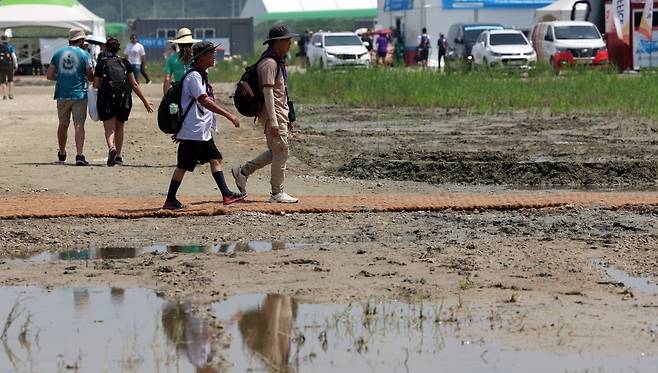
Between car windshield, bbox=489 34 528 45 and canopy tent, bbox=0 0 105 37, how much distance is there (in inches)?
510

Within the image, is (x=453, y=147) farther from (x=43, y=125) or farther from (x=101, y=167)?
(x=43, y=125)

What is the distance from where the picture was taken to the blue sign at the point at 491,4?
59.0m

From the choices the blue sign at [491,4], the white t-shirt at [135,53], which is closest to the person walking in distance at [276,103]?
the white t-shirt at [135,53]

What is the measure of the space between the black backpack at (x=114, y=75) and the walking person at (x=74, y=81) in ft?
0.66

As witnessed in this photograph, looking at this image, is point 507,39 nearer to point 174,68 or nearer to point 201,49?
point 174,68

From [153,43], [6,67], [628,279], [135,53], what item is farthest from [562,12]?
[628,279]

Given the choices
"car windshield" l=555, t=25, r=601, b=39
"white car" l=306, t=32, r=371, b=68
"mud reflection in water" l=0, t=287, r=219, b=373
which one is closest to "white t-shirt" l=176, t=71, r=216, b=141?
"mud reflection in water" l=0, t=287, r=219, b=373

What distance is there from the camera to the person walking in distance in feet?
40.8

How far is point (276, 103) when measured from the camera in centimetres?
1265

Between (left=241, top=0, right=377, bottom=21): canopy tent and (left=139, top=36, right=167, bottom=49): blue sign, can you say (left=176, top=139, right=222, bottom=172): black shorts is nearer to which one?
(left=139, top=36, right=167, bottom=49): blue sign

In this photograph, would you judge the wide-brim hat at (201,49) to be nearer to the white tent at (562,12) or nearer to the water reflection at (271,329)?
the water reflection at (271,329)

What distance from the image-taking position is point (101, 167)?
1698cm

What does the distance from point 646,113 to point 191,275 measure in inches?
634

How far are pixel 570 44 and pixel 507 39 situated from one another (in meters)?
2.36
